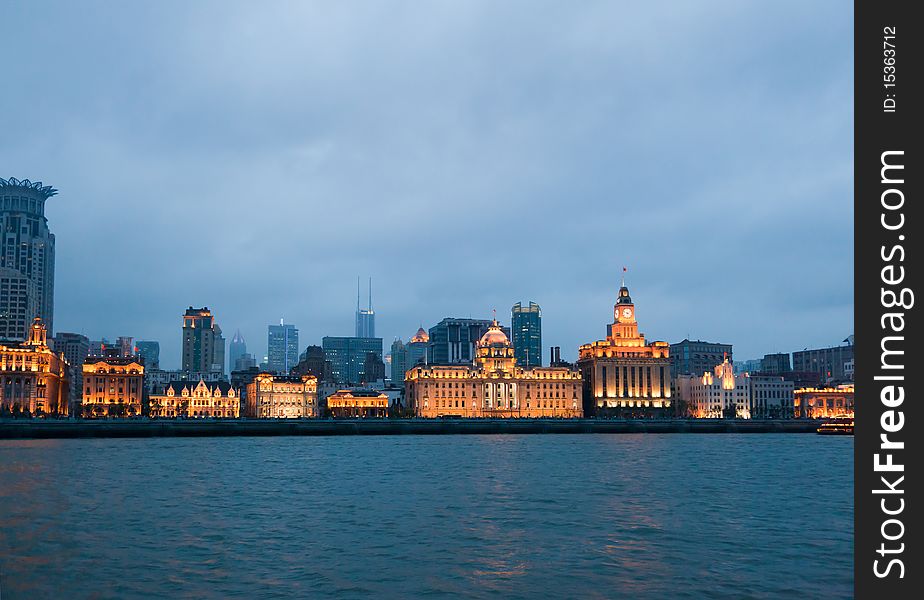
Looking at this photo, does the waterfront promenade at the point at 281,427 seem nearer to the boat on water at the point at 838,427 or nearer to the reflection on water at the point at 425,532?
the boat on water at the point at 838,427

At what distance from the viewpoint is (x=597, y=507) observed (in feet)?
177

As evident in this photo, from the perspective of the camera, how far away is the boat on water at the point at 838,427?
18712 centimetres

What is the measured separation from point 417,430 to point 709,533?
15029 centimetres

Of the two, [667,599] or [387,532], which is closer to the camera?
[667,599]

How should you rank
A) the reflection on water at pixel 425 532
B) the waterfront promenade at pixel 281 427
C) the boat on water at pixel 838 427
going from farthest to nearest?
the boat on water at pixel 838 427
the waterfront promenade at pixel 281 427
the reflection on water at pixel 425 532

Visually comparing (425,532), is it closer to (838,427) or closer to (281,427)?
(281,427)

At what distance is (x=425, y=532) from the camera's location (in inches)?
1735

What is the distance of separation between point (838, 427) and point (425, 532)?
6654 inches

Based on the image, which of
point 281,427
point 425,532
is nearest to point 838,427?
point 281,427

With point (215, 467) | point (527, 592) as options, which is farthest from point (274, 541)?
point (215, 467)

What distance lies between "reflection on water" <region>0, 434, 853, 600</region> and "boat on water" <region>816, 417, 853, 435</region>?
11137 centimetres

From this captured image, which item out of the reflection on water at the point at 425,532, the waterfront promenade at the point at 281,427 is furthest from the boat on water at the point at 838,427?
the reflection on water at the point at 425,532

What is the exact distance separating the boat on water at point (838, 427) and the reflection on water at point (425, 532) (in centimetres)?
11137
